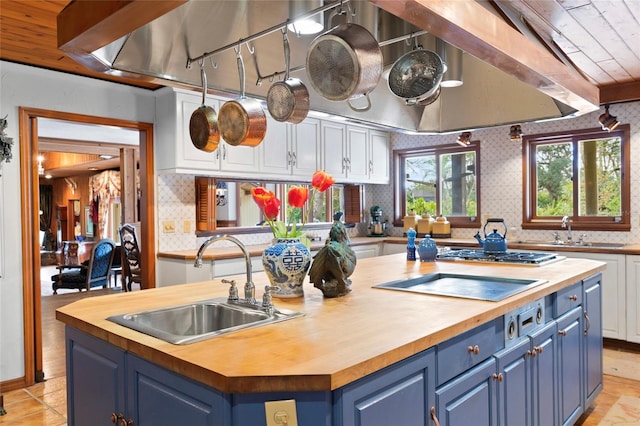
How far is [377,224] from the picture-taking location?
19.8 feet

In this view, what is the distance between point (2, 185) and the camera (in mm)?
3408

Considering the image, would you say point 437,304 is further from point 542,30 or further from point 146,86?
point 146,86

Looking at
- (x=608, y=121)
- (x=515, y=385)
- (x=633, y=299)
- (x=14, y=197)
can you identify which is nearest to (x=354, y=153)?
(x=608, y=121)

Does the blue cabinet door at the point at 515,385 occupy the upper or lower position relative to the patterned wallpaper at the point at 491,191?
lower

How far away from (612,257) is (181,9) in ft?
13.1

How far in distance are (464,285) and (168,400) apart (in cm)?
156

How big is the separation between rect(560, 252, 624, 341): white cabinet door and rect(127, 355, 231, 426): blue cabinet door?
3999 mm

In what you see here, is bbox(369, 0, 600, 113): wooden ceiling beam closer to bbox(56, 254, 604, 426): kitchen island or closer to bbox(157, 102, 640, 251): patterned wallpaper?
bbox(56, 254, 604, 426): kitchen island

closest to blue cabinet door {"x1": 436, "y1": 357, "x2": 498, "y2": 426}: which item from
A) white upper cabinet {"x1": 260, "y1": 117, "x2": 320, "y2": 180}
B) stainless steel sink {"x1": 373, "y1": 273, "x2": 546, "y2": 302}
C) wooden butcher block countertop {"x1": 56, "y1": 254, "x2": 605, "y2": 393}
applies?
wooden butcher block countertop {"x1": 56, "y1": 254, "x2": 605, "y2": 393}

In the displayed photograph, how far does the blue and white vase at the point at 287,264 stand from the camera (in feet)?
6.24

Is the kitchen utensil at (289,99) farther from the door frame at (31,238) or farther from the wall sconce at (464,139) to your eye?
the wall sconce at (464,139)

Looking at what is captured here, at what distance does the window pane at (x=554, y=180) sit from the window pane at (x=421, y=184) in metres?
1.24

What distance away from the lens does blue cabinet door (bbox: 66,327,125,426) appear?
154cm

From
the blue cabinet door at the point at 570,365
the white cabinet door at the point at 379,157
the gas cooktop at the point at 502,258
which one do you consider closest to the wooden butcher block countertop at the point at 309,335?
the blue cabinet door at the point at 570,365
